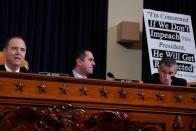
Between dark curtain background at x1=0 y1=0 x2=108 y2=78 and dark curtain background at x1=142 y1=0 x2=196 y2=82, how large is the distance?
2.22 feet

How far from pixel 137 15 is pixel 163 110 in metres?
3.99

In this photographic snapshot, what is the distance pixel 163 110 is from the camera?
373cm

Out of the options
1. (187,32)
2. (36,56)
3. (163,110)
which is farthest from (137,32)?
(163,110)

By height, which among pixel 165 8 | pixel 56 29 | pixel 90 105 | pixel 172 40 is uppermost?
pixel 165 8

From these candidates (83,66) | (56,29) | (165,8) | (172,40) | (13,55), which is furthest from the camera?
(165,8)

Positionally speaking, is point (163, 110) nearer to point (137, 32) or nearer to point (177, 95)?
point (177, 95)

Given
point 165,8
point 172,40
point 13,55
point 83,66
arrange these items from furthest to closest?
point 165,8 → point 172,40 → point 83,66 → point 13,55

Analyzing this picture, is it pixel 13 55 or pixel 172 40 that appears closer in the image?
pixel 13 55

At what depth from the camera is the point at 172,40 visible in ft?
23.7

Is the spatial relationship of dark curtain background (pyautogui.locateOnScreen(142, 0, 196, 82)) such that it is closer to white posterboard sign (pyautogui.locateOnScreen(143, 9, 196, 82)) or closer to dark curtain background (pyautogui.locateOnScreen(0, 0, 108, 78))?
white posterboard sign (pyautogui.locateOnScreen(143, 9, 196, 82))

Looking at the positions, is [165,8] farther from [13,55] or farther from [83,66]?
[13,55]

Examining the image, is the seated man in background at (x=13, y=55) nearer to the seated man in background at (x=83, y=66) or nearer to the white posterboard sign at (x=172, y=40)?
the seated man in background at (x=83, y=66)

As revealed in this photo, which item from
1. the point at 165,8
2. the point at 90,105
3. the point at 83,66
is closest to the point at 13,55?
the point at 83,66

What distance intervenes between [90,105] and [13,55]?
1289mm
